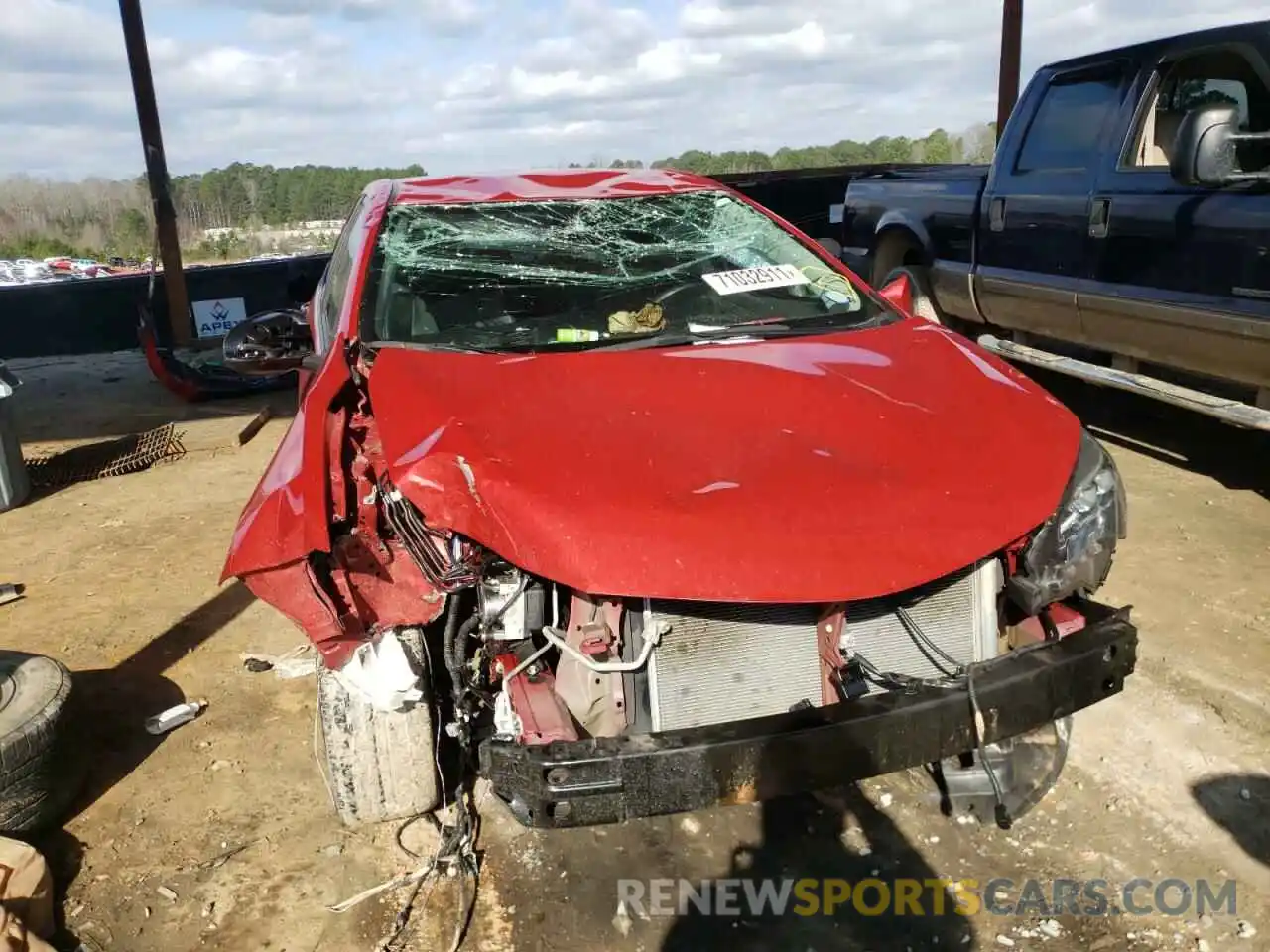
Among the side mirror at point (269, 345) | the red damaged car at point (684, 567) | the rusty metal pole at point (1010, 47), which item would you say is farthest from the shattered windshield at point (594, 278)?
the rusty metal pole at point (1010, 47)

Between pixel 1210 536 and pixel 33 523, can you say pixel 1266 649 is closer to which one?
pixel 1210 536

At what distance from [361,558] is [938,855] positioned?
1638 mm

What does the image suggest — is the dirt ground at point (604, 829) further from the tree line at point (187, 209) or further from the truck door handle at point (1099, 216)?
the tree line at point (187, 209)

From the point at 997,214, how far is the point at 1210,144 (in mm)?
1852

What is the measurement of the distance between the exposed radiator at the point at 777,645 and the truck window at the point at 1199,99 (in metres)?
3.30

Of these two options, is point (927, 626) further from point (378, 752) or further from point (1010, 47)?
point (1010, 47)

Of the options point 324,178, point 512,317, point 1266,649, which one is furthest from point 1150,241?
point 324,178

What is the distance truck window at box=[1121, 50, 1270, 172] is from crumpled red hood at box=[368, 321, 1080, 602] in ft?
9.51

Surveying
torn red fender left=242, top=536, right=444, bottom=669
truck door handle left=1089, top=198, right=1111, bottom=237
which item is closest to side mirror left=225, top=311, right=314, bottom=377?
torn red fender left=242, top=536, right=444, bottom=669

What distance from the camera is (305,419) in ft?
8.14

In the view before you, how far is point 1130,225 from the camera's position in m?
4.93

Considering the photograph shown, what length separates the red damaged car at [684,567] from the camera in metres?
Result: 2.06

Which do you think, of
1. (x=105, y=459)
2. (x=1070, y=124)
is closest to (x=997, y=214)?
(x=1070, y=124)

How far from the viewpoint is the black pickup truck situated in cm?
437
